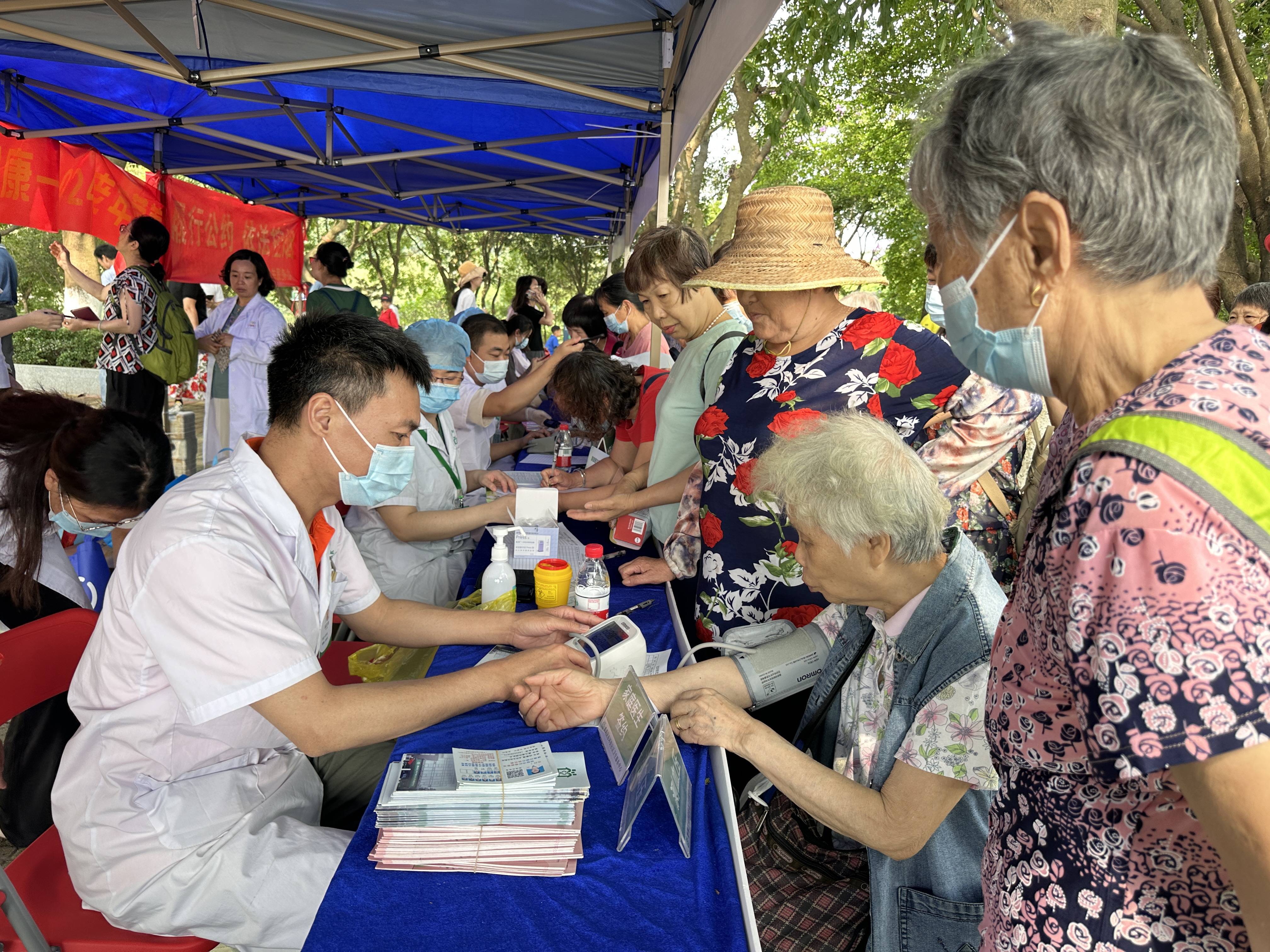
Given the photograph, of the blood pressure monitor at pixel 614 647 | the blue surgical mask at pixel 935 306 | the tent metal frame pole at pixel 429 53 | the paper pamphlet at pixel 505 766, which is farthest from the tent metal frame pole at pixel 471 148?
the paper pamphlet at pixel 505 766

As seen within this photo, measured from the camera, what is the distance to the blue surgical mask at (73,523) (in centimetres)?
230

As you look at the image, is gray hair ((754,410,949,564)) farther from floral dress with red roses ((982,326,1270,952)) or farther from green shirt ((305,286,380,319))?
green shirt ((305,286,380,319))

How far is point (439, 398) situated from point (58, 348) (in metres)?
15.1

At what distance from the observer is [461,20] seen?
387 centimetres

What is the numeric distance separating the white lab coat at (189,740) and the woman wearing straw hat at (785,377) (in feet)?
3.76

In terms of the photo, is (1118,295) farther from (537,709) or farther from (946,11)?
(946,11)

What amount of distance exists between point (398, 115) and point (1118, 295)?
670 cm

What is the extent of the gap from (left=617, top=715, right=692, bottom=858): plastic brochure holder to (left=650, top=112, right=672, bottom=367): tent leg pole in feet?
9.51

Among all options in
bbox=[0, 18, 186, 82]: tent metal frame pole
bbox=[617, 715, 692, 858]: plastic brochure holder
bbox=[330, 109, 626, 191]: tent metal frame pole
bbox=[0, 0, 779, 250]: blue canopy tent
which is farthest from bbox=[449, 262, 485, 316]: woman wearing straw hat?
bbox=[617, 715, 692, 858]: plastic brochure holder

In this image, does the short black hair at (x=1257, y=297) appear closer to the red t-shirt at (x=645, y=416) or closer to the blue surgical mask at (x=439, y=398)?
the red t-shirt at (x=645, y=416)

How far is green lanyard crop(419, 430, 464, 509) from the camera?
3.13 metres

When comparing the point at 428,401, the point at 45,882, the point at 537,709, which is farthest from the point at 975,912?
the point at 428,401

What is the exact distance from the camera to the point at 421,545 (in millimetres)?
3088

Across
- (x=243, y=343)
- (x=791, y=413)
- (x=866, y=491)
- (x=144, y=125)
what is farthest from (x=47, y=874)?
(x=144, y=125)
